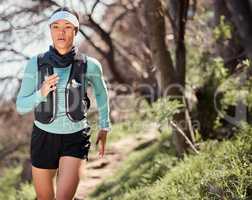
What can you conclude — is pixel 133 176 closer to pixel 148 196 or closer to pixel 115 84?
pixel 148 196

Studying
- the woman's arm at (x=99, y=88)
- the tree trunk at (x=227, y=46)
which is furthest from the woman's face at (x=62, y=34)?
the tree trunk at (x=227, y=46)

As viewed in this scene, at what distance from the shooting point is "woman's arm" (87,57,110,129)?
14.5ft

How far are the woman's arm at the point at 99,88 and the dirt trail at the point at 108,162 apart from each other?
18.2 ft

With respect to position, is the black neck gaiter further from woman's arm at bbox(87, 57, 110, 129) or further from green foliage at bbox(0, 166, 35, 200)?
green foliage at bbox(0, 166, 35, 200)

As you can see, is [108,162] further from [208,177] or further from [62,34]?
[62,34]

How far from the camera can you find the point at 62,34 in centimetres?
431

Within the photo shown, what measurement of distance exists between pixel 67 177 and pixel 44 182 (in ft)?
0.78

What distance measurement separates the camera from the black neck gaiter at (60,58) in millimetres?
4281

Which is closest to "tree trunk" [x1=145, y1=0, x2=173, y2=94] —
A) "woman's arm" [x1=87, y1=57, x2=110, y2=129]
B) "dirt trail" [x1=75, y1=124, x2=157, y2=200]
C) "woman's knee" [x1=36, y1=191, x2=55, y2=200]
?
"dirt trail" [x1=75, y1=124, x2=157, y2=200]

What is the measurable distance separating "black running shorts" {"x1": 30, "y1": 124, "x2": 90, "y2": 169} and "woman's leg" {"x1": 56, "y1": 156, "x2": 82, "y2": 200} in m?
0.05

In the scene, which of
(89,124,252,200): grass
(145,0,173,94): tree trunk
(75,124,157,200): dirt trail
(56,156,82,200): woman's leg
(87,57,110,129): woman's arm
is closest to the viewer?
(56,156,82,200): woman's leg

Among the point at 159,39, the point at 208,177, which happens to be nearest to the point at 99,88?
the point at 208,177

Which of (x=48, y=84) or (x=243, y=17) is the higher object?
(x=243, y=17)

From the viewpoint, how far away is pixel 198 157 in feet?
23.6
